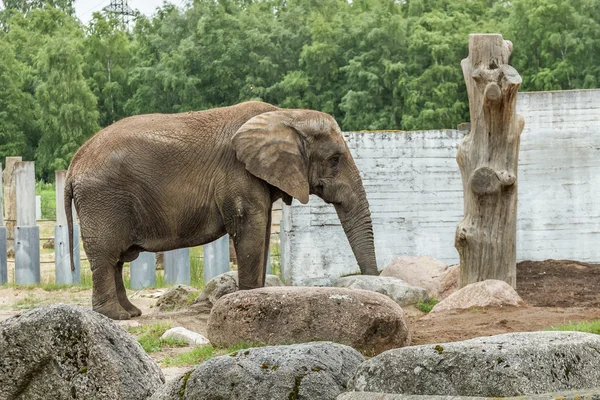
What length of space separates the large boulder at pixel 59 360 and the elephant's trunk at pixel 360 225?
6.12 m

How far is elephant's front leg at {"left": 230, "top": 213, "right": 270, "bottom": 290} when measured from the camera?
12.0 m

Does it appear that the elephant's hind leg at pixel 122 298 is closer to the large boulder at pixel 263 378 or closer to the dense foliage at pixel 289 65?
the large boulder at pixel 263 378

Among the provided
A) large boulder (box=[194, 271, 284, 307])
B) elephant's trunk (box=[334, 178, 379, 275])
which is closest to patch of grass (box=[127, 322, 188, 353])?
large boulder (box=[194, 271, 284, 307])

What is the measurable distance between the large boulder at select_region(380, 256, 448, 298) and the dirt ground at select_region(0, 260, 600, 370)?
948mm

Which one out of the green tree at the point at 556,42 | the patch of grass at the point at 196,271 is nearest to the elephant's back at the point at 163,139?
the patch of grass at the point at 196,271

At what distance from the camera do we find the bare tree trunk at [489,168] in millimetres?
12609

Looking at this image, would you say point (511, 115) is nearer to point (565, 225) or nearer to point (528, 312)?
point (528, 312)

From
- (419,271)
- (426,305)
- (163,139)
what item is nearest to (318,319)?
(426,305)

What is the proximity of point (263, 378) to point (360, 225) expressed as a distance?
21.9ft

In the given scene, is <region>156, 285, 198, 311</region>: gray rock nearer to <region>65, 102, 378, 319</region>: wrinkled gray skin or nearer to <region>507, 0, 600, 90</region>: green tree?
<region>65, 102, 378, 319</region>: wrinkled gray skin

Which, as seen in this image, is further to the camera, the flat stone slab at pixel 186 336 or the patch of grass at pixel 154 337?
the flat stone slab at pixel 186 336

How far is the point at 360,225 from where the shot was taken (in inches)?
495

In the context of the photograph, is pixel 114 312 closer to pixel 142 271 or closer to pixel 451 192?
pixel 142 271

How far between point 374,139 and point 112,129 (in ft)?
14.5
